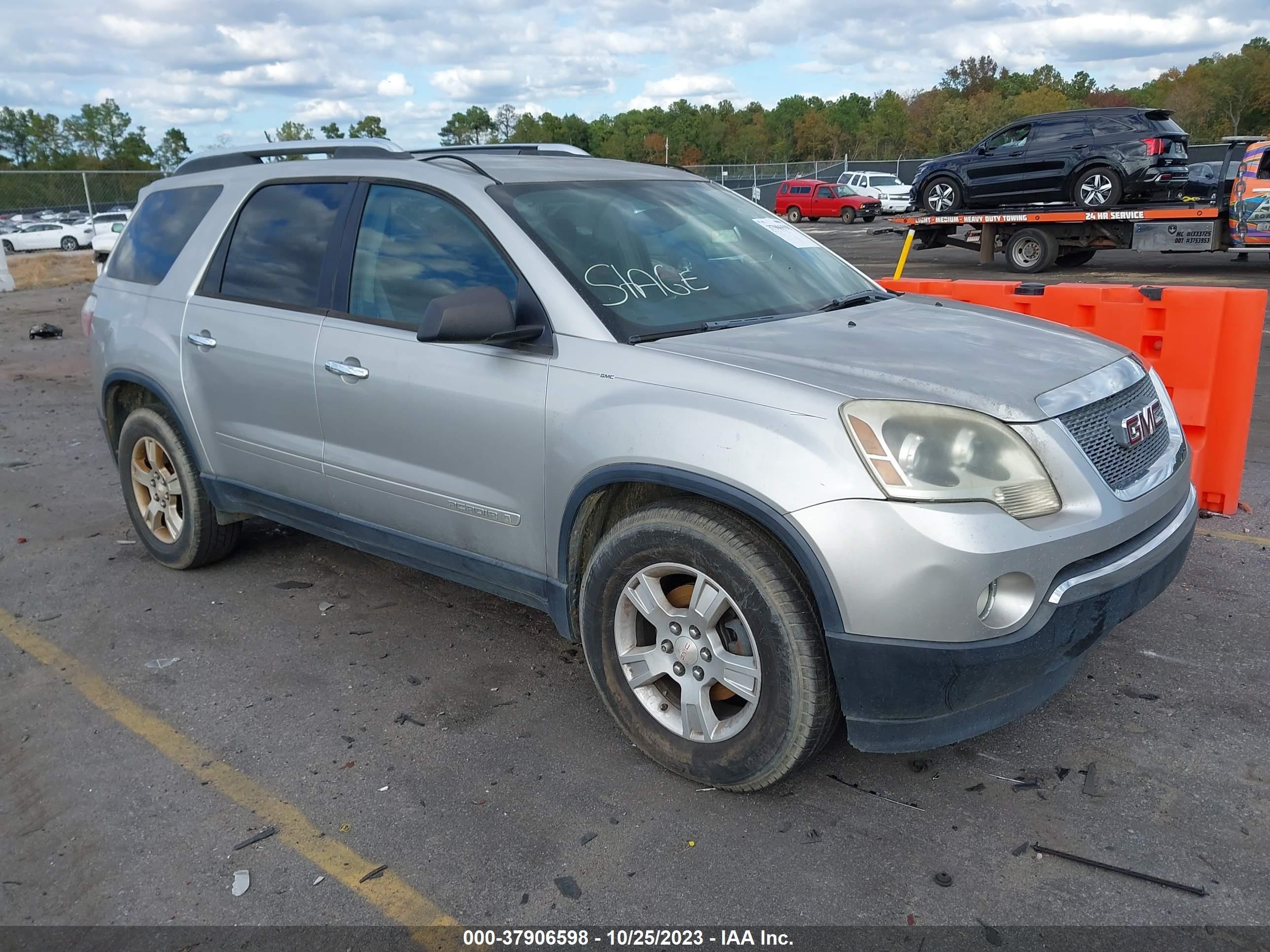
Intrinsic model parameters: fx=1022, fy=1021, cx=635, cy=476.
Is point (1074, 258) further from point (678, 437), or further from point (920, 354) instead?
point (678, 437)

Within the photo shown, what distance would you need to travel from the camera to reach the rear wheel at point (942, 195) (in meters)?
19.6

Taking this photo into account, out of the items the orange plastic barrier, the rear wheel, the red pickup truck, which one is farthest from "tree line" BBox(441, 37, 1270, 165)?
the orange plastic barrier

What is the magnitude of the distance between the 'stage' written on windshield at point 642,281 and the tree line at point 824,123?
59.5 metres

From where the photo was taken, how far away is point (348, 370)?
3.79 m

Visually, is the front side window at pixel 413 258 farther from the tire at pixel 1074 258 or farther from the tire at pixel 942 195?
the tire at pixel 942 195

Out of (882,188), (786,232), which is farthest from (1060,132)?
(882,188)

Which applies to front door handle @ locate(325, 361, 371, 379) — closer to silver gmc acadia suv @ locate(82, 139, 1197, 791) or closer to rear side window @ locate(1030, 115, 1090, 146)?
silver gmc acadia suv @ locate(82, 139, 1197, 791)

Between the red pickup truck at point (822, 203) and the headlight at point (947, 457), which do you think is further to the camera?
the red pickup truck at point (822, 203)

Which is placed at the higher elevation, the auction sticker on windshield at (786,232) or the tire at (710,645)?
the auction sticker on windshield at (786,232)

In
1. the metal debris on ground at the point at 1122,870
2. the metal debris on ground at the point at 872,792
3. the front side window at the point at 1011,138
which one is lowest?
the metal debris on ground at the point at 872,792

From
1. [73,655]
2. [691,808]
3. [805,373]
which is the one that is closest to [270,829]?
[691,808]

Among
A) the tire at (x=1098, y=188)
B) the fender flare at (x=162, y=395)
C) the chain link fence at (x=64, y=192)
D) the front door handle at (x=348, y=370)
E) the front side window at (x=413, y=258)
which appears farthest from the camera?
the chain link fence at (x=64, y=192)

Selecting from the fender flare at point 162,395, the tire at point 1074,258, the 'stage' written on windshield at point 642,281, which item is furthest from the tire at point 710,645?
the tire at point 1074,258

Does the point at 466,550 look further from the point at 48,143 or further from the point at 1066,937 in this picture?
the point at 48,143
